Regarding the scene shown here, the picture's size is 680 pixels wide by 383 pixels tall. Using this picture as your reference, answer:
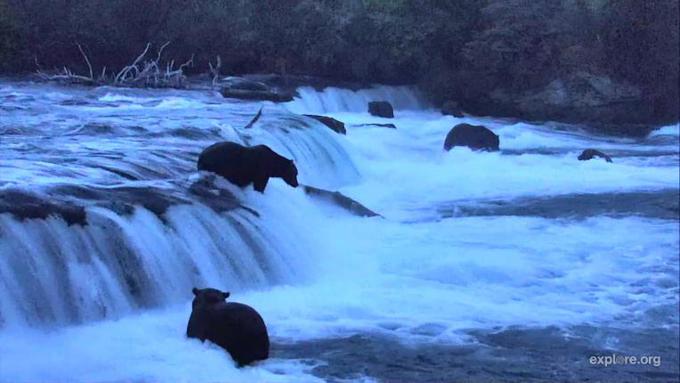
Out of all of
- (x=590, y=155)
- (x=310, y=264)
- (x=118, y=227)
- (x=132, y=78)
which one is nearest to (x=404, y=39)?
(x=132, y=78)

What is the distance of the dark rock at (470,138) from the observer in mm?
21875

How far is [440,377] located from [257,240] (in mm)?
3712

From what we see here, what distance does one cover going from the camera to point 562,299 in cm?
984

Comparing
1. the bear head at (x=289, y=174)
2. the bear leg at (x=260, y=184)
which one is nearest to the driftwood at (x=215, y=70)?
the bear head at (x=289, y=174)

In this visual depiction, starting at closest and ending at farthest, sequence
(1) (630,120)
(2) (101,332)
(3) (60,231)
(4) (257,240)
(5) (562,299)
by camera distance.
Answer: (2) (101,332)
(3) (60,231)
(5) (562,299)
(4) (257,240)
(1) (630,120)

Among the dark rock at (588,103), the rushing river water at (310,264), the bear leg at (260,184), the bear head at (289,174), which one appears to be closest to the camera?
the rushing river water at (310,264)

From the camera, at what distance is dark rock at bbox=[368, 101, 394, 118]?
26.6 meters

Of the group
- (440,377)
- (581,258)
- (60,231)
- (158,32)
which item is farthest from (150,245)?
(158,32)

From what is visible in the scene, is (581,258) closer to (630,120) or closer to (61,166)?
(61,166)

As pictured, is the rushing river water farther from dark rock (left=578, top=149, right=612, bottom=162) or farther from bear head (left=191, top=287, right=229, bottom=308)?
dark rock (left=578, top=149, right=612, bottom=162)

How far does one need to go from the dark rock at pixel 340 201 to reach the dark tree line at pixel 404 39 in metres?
16.7

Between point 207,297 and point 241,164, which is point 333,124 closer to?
point 241,164

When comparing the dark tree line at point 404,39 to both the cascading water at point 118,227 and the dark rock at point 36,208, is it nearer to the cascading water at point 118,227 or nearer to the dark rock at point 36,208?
the cascading water at point 118,227

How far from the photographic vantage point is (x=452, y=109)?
29.1m
